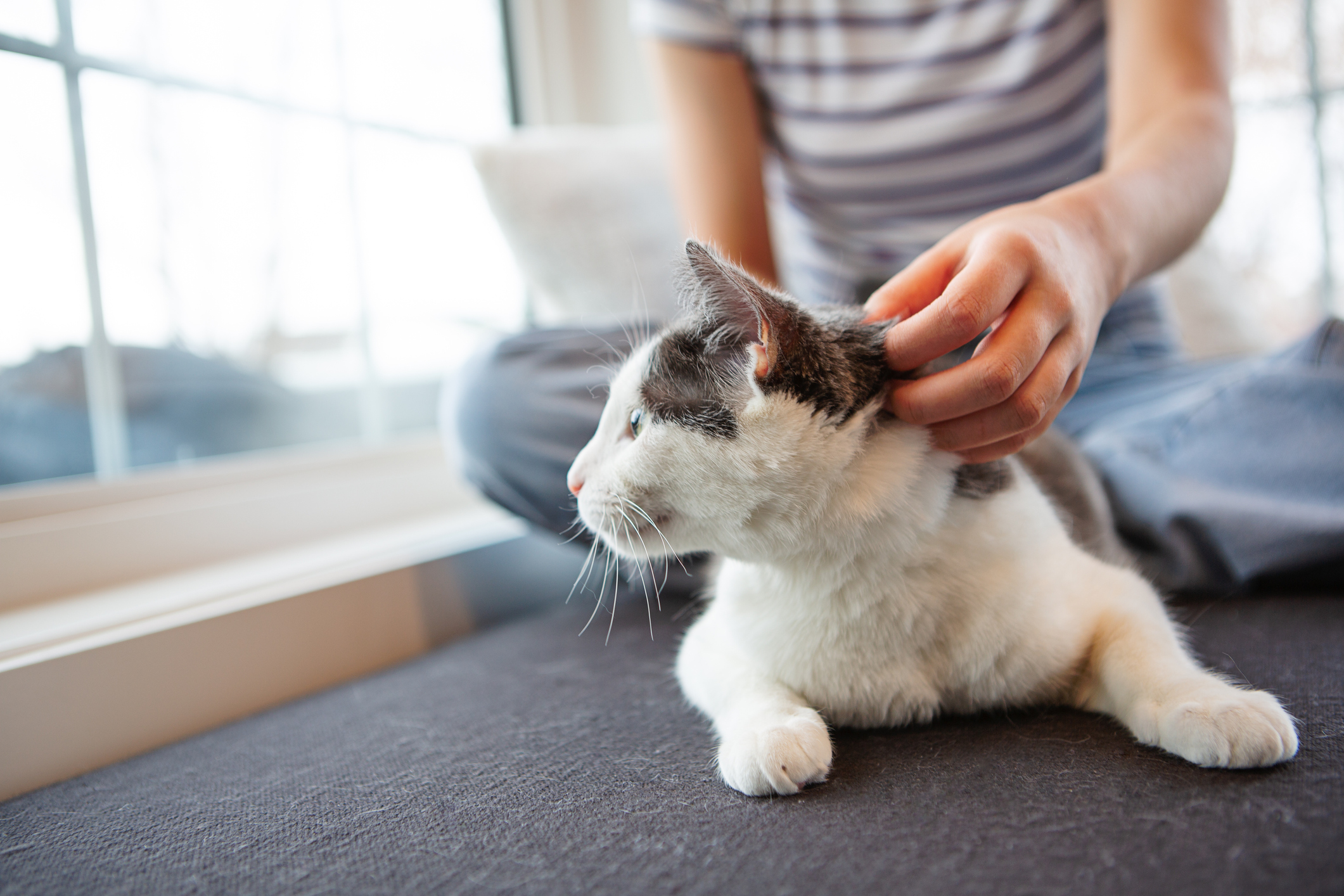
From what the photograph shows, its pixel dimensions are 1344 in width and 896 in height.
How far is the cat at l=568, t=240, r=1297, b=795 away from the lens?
648 millimetres

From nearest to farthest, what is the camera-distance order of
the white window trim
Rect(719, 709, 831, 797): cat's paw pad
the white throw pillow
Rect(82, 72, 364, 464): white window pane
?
1. Rect(719, 709, 831, 797): cat's paw pad
2. the white window trim
3. Rect(82, 72, 364, 464): white window pane
4. the white throw pillow

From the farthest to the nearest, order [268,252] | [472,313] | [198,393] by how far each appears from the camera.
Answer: [472,313] < [268,252] < [198,393]

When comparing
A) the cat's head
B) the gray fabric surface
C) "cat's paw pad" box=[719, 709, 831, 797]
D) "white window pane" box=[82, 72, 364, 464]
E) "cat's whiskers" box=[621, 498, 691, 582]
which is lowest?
the gray fabric surface

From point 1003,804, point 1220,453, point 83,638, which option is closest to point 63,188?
point 83,638

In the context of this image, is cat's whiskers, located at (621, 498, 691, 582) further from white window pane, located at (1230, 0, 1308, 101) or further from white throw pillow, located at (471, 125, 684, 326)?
white window pane, located at (1230, 0, 1308, 101)

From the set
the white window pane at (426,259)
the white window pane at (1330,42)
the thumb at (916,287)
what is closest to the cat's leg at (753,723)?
the thumb at (916,287)

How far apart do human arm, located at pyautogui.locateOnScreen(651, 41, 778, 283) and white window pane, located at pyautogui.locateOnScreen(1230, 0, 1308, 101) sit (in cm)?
173

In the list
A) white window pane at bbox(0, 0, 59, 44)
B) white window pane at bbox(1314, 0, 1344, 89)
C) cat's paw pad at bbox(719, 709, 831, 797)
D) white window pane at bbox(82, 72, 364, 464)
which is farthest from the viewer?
white window pane at bbox(1314, 0, 1344, 89)

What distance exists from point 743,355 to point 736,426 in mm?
73

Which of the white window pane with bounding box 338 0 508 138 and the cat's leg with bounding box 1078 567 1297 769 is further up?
the white window pane with bounding box 338 0 508 138

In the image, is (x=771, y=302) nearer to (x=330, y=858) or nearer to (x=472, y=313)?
(x=330, y=858)

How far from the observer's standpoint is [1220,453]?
3.53ft

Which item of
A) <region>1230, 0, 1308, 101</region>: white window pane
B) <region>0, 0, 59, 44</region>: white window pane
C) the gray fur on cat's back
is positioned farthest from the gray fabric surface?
<region>1230, 0, 1308, 101</region>: white window pane

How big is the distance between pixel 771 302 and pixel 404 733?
2.07ft
